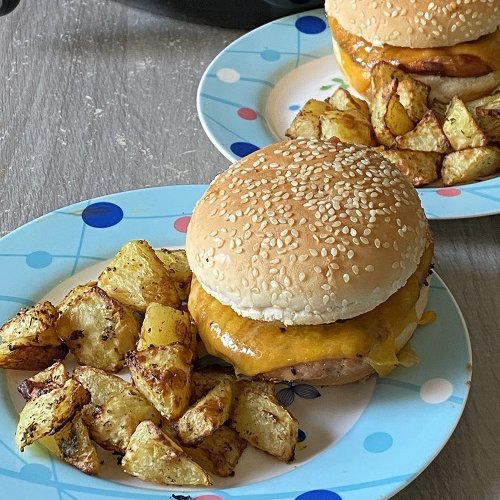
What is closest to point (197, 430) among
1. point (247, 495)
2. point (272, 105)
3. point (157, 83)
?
point (247, 495)

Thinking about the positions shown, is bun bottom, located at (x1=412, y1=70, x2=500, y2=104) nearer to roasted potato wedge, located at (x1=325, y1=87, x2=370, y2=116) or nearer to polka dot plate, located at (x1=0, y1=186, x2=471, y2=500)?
roasted potato wedge, located at (x1=325, y1=87, x2=370, y2=116)

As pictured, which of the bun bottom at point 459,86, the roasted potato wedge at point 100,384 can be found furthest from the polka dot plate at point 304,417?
the bun bottom at point 459,86

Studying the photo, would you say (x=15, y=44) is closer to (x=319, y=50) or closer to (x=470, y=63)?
(x=319, y=50)

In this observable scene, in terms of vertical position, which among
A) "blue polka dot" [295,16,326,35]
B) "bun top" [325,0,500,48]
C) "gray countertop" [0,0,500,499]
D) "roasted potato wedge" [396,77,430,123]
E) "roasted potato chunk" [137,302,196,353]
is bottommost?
"gray countertop" [0,0,500,499]

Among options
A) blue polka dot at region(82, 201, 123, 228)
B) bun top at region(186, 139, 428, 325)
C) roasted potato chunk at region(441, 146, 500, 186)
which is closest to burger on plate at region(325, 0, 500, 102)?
roasted potato chunk at region(441, 146, 500, 186)

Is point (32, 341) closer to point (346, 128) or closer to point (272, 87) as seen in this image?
point (346, 128)

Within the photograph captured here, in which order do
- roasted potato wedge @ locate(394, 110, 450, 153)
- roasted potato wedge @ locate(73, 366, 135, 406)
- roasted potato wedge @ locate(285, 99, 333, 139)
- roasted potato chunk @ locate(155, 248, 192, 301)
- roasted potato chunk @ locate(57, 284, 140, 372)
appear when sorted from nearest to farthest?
roasted potato wedge @ locate(73, 366, 135, 406)
roasted potato chunk @ locate(57, 284, 140, 372)
roasted potato chunk @ locate(155, 248, 192, 301)
roasted potato wedge @ locate(394, 110, 450, 153)
roasted potato wedge @ locate(285, 99, 333, 139)
